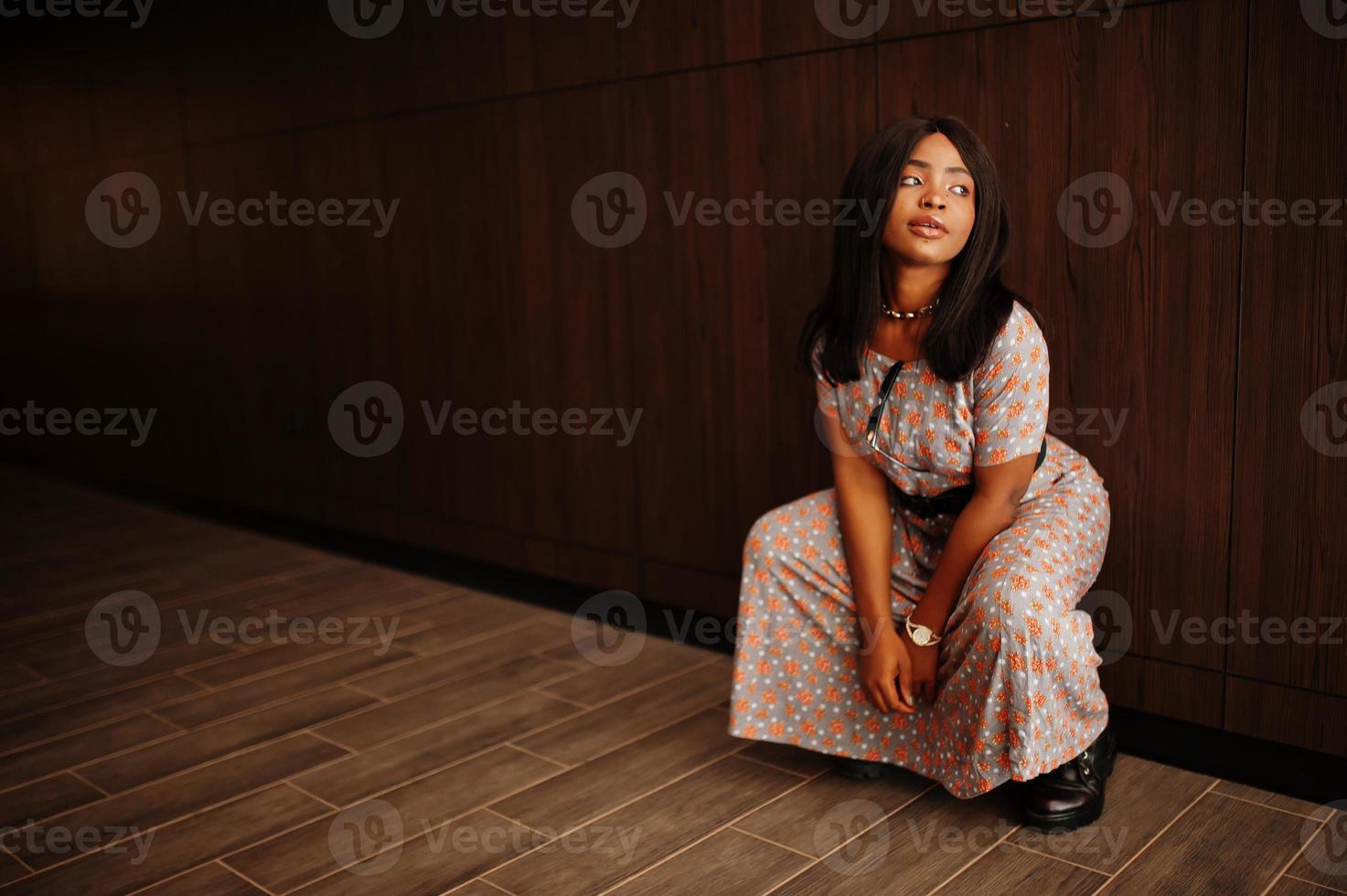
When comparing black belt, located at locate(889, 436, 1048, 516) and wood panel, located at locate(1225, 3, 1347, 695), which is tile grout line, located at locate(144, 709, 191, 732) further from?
wood panel, located at locate(1225, 3, 1347, 695)

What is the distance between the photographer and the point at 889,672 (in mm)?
2121

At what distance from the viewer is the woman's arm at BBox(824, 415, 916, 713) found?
83.9 inches

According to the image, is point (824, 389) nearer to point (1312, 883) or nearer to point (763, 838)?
point (763, 838)

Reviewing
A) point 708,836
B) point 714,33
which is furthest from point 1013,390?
point 714,33

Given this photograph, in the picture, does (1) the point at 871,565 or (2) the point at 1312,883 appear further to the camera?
(1) the point at 871,565

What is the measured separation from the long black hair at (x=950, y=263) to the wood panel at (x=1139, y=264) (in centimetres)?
30

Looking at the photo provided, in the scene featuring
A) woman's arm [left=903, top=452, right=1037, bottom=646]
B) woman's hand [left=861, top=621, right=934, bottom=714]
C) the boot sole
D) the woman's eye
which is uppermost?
the woman's eye

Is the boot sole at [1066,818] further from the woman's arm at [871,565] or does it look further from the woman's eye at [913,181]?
the woman's eye at [913,181]

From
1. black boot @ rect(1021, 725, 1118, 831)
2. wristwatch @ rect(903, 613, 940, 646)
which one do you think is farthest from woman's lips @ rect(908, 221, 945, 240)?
black boot @ rect(1021, 725, 1118, 831)

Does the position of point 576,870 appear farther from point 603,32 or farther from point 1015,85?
point 603,32

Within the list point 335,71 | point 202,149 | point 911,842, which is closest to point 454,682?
point 911,842

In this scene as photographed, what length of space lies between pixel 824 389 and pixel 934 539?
36 centimetres

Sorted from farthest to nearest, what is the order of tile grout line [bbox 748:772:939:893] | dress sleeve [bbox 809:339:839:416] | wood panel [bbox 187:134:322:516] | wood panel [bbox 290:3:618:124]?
wood panel [bbox 187:134:322:516]
wood panel [bbox 290:3:618:124]
dress sleeve [bbox 809:339:839:416]
tile grout line [bbox 748:772:939:893]

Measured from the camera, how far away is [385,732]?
2645mm
